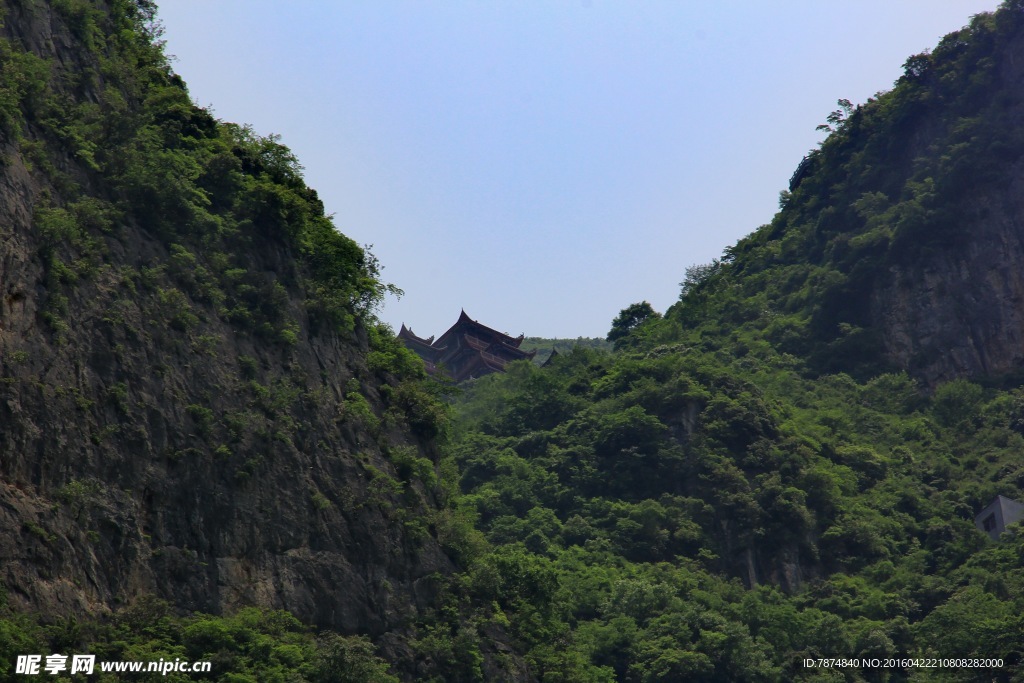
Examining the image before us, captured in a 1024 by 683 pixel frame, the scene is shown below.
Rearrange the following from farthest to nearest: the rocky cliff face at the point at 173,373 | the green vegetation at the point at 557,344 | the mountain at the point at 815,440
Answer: the green vegetation at the point at 557,344 → the mountain at the point at 815,440 → the rocky cliff face at the point at 173,373

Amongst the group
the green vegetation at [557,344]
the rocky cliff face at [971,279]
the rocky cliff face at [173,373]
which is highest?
the green vegetation at [557,344]

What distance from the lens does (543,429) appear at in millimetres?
60625

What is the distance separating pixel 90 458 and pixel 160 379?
3359 mm

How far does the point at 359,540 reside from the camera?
113 ft

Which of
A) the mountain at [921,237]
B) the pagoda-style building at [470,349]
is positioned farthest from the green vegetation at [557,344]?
the mountain at [921,237]

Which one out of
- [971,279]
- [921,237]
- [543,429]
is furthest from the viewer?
[921,237]

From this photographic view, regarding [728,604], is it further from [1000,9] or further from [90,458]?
[1000,9]

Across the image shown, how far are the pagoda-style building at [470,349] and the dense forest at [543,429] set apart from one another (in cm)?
1311

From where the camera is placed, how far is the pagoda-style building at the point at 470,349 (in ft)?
295

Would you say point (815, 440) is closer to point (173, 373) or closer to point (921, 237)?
point (921, 237)

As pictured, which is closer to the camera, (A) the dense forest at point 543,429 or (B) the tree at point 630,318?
(A) the dense forest at point 543,429

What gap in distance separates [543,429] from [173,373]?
30.3 m

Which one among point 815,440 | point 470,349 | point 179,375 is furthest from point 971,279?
point 179,375

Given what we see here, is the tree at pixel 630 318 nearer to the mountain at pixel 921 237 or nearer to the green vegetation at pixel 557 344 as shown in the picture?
the mountain at pixel 921 237
